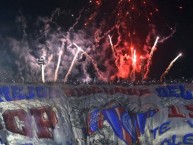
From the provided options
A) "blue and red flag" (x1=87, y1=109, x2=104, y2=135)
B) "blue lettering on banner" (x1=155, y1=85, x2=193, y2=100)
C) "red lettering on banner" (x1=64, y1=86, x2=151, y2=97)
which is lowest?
"blue and red flag" (x1=87, y1=109, x2=104, y2=135)

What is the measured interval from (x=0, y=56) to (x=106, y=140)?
18.6 metres

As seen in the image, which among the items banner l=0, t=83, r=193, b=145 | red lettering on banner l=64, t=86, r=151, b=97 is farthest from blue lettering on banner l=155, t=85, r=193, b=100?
red lettering on banner l=64, t=86, r=151, b=97

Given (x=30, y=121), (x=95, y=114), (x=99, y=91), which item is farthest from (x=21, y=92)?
(x=99, y=91)

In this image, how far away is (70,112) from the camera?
6.74 meters

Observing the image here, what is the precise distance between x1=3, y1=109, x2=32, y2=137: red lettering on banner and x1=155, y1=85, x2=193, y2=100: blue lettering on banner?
277cm

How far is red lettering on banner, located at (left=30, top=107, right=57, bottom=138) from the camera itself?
6398 mm

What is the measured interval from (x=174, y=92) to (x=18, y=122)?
3.23 meters

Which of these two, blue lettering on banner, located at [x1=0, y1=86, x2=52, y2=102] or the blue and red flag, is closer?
blue lettering on banner, located at [x1=0, y1=86, x2=52, y2=102]

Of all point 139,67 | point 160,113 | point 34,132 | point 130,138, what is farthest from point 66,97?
point 139,67

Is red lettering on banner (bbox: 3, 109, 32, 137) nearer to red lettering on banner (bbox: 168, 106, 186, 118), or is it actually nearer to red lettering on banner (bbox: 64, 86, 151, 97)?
red lettering on banner (bbox: 64, 86, 151, 97)

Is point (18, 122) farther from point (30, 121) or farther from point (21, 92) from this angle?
point (21, 92)

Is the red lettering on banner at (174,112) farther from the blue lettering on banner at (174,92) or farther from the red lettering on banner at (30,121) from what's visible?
the red lettering on banner at (30,121)

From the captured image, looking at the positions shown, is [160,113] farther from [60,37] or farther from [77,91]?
[60,37]

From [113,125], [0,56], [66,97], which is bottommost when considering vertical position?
[113,125]
